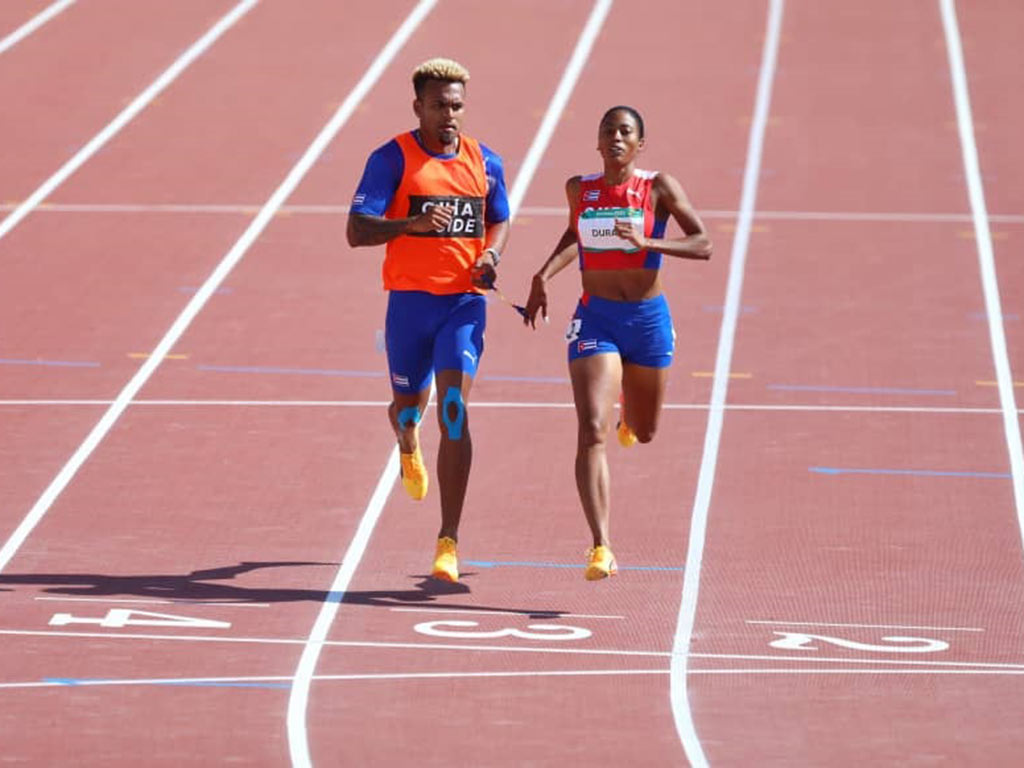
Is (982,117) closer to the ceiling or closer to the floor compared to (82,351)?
closer to the ceiling

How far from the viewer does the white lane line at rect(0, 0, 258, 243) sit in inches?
765

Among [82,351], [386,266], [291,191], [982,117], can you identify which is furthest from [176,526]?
[982,117]

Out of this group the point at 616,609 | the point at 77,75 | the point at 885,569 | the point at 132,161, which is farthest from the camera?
the point at 77,75

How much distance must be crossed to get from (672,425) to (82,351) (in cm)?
407

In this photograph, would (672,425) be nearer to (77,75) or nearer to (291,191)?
(291,191)

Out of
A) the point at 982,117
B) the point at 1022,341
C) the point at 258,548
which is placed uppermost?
the point at 982,117

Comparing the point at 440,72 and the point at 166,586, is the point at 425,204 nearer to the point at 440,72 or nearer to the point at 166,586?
the point at 440,72

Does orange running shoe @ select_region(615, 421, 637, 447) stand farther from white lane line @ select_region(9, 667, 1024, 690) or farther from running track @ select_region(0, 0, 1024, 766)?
white lane line @ select_region(9, 667, 1024, 690)

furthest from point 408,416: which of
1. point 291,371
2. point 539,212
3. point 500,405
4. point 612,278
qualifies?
point 539,212

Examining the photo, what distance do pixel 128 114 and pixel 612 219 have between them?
472 inches

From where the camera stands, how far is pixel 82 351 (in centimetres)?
1574

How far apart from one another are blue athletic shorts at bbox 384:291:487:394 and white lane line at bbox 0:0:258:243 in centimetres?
810

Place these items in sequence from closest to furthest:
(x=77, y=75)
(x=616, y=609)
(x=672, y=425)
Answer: (x=616, y=609) < (x=672, y=425) < (x=77, y=75)

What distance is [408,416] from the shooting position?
11.4m
